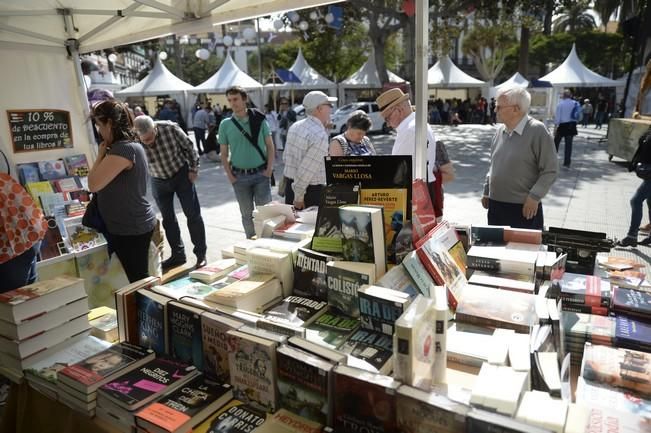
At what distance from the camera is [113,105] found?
280 centimetres

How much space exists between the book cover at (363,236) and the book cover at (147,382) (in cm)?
78

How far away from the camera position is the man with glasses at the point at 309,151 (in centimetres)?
401

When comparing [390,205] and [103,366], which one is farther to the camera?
[390,205]

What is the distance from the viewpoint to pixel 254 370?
148cm

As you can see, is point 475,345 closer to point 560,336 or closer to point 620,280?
point 560,336

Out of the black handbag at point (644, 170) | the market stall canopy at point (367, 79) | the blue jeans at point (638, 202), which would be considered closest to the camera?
the black handbag at point (644, 170)

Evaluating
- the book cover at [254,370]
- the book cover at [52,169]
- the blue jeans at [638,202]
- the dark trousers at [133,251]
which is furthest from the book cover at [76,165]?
the blue jeans at [638,202]

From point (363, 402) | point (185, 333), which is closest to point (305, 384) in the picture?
point (363, 402)

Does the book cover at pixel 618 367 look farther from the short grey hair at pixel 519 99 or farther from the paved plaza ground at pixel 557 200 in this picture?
the paved plaza ground at pixel 557 200

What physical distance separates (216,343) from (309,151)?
2.63 metres

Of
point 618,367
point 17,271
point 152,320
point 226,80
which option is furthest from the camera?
point 226,80

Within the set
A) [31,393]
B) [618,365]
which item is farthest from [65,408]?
[618,365]

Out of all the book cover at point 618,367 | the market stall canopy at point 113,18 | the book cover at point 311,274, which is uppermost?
the market stall canopy at point 113,18

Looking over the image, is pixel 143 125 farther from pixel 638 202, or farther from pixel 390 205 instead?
pixel 638 202
